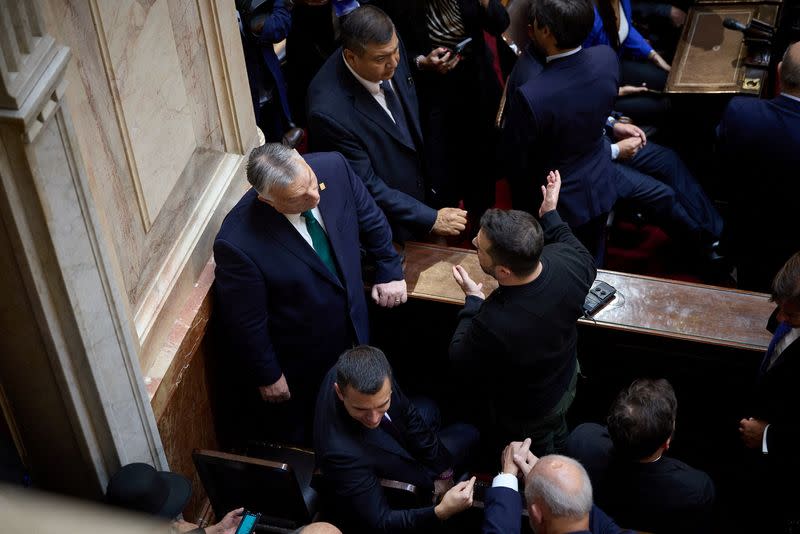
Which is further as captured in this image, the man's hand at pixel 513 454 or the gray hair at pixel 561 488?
the man's hand at pixel 513 454

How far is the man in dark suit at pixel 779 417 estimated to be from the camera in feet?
9.53

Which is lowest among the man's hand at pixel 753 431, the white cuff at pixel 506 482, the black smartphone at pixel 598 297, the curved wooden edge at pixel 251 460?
the man's hand at pixel 753 431

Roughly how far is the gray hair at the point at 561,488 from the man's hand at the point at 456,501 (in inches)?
11.1

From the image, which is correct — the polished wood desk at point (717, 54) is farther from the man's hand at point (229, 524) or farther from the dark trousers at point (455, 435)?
the man's hand at point (229, 524)

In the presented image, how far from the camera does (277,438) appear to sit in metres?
3.65

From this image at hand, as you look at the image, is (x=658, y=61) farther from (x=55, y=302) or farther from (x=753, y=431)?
(x=55, y=302)

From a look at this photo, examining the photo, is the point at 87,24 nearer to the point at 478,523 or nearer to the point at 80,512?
the point at 478,523

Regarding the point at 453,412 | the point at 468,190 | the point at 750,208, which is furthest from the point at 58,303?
the point at 750,208

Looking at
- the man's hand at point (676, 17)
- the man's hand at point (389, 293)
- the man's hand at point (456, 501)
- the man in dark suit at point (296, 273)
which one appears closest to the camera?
the man's hand at point (456, 501)

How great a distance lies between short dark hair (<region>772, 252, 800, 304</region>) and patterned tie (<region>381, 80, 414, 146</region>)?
1.64 m

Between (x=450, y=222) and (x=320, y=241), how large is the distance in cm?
74

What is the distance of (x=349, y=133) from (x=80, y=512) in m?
3.18

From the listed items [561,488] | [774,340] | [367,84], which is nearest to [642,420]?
[561,488]

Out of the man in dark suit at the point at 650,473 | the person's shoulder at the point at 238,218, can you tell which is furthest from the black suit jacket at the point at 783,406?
the person's shoulder at the point at 238,218
